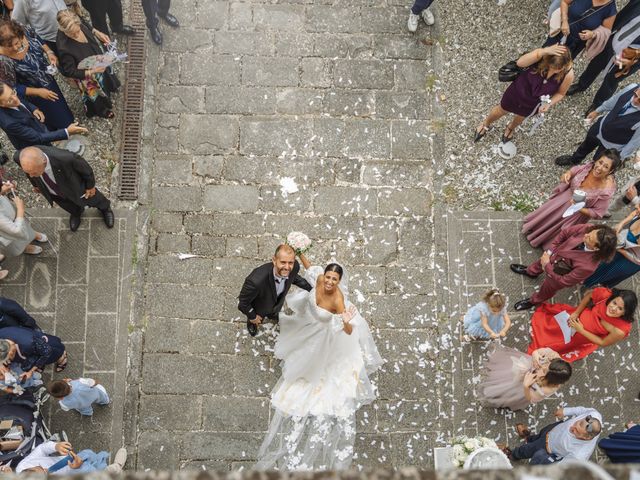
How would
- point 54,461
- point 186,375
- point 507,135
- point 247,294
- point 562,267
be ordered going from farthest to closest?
1. point 507,135
2. point 186,375
3. point 562,267
4. point 247,294
5. point 54,461

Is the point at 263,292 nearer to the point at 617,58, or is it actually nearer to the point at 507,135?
the point at 507,135

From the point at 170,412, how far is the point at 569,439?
3904 millimetres

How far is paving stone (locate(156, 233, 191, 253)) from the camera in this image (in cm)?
662

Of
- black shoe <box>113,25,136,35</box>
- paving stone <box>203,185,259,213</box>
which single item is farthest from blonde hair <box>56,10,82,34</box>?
paving stone <box>203,185,259,213</box>

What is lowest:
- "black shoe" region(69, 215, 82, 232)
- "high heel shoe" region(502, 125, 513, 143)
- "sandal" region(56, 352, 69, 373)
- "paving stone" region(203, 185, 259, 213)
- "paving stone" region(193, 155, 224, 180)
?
"sandal" region(56, 352, 69, 373)

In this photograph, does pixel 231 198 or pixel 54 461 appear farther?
pixel 231 198

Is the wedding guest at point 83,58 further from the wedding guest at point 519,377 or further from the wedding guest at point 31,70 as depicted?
the wedding guest at point 519,377

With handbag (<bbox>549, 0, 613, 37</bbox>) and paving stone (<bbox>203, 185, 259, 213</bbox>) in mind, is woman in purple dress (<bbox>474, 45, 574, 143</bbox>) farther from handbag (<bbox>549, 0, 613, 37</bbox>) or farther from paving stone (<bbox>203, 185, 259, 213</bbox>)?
paving stone (<bbox>203, 185, 259, 213</bbox>)

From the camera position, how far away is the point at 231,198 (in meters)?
6.87

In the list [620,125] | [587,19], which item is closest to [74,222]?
[620,125]

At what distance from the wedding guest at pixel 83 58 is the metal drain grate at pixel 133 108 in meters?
0.32

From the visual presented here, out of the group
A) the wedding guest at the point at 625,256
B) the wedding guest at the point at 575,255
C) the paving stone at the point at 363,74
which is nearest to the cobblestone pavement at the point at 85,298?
the paving stone at the point at 363,74

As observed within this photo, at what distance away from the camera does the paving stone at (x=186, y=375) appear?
6.11 meters

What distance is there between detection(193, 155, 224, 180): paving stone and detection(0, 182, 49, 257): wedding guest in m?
1.98
